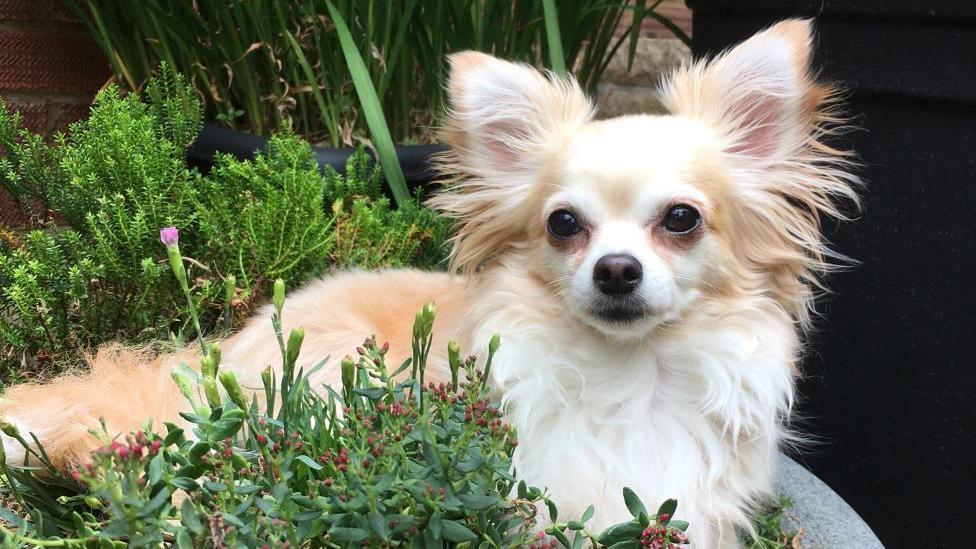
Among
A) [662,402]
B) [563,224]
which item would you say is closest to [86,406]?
[563,224]

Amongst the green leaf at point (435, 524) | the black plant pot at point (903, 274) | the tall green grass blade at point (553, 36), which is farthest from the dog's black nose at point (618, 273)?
the tall green grass blade at point (553, 36)

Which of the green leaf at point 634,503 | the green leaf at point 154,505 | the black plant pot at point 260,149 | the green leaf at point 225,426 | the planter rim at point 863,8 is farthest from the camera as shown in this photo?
the black plant pot at point 260,149

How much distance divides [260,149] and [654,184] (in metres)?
1.27

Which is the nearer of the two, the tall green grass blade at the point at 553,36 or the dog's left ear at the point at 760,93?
the dog's left ear at the point at 760,93

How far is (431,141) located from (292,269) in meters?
0.81

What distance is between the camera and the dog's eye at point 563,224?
167 centimetres

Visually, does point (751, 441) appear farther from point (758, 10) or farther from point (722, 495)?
point (758, 10)

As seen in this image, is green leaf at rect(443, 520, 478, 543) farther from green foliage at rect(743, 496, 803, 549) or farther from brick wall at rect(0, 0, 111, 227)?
brick wall at rect(0, 0, 111, 227)

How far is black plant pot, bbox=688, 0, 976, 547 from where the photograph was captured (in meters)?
1.98

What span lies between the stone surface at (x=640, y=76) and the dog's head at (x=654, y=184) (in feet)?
9.35

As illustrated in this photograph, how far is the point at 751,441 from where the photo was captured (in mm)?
1673

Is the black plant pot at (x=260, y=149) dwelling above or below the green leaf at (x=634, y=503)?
above

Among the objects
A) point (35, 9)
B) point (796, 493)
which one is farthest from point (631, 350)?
point (35, 9)

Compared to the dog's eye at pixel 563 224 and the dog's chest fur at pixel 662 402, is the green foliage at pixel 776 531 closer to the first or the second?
the dog's chest fur at pixel 662 402
